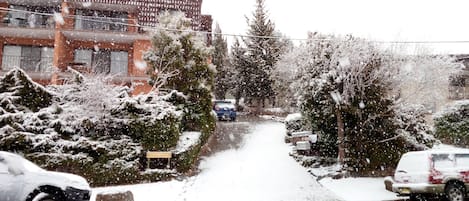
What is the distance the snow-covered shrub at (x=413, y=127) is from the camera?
1491 cm

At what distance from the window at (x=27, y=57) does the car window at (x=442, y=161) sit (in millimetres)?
21480

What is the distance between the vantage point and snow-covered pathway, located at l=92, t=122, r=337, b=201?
38.6 ft

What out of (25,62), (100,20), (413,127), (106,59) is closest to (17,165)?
(413,127)

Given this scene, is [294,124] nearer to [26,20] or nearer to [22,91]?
[22,91]

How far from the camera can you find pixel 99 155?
12.9 metres

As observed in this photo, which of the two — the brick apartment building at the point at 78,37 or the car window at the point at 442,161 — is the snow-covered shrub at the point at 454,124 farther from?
the brick apartment building at the point at 78,37

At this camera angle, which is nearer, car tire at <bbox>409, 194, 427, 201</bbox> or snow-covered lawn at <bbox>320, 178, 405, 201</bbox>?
car tire at <bbox>409, 194, 427, 201</bbox>

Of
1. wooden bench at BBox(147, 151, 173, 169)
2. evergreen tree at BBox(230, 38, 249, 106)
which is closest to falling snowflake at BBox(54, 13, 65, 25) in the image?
wooden bench at BBox(147, 151, 173, 169)

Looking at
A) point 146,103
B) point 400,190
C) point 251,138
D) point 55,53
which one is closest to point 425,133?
point 400,190

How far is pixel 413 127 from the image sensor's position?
1525 cm

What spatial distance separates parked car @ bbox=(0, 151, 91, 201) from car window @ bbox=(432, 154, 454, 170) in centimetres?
947

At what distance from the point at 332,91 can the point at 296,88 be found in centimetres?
194

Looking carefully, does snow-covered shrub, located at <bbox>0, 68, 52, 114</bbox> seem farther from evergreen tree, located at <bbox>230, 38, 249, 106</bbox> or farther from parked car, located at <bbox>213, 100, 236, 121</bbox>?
evergreen tree, located at <bbox>230, 38, 249, 106</bbox>

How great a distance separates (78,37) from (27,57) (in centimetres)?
347
